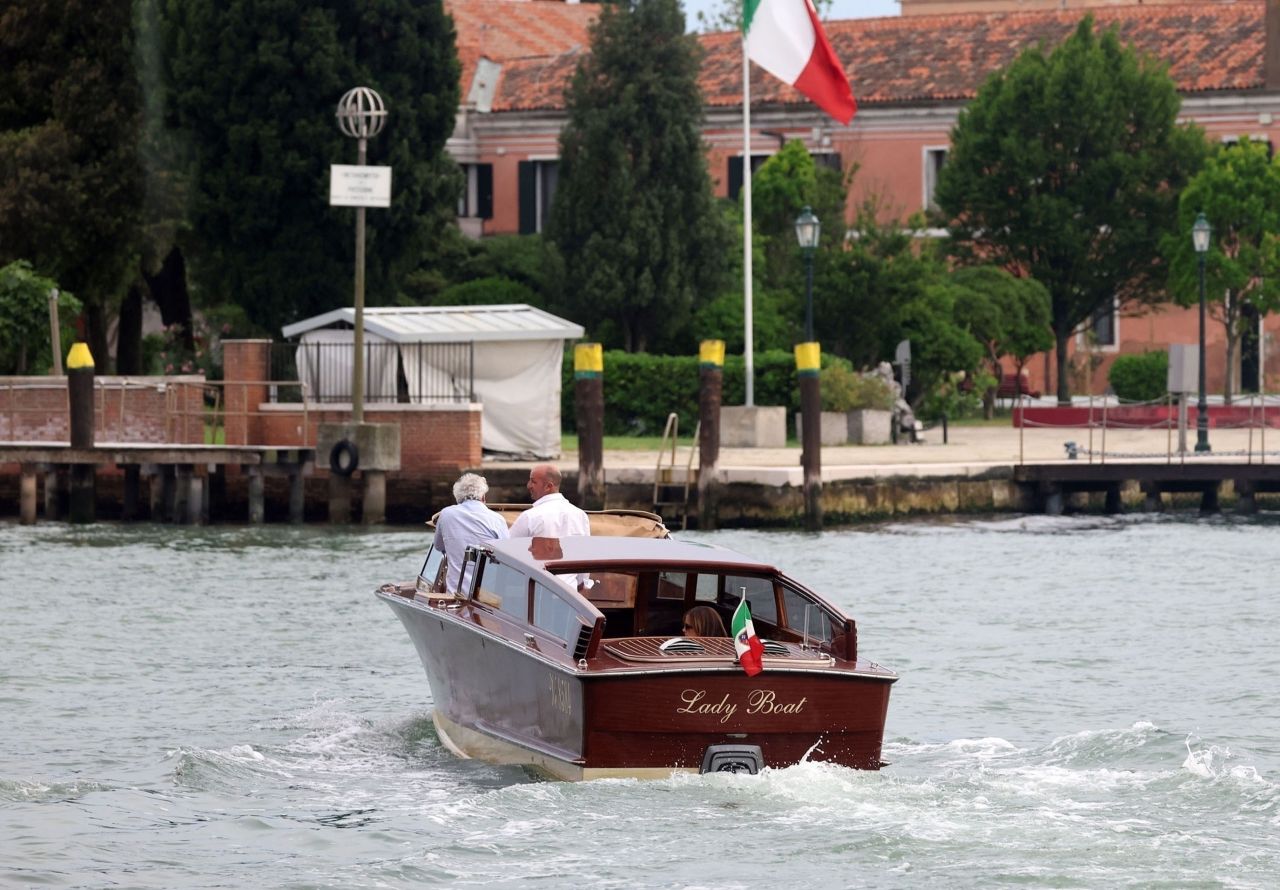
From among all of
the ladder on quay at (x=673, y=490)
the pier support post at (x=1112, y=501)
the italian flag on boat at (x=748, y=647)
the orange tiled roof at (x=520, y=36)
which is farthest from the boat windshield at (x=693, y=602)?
the orange tiled roof at (x=520, y=36)

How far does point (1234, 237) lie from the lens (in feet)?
160

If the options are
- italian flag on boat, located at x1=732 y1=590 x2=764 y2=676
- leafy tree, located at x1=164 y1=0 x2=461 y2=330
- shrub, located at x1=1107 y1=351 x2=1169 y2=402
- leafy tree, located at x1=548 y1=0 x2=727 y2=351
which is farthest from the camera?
shrub, located at x1=1107 y1=351 x2=1169 y2=402

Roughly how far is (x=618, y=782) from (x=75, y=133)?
30.9 meters

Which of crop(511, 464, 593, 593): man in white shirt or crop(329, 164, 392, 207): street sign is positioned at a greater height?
crop(329, 164, 392, 207): street sign

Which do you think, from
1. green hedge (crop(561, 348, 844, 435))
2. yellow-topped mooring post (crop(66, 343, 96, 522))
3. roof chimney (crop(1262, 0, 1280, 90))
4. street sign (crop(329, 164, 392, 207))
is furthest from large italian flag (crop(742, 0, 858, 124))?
roof chimney (crop(1262, 0, 1280, 90))

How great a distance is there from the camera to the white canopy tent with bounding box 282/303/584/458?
1420 inches

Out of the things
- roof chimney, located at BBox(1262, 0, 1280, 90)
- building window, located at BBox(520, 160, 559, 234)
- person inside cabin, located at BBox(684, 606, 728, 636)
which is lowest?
person inside cabin, located at BBox(684, 606, 728, 636)

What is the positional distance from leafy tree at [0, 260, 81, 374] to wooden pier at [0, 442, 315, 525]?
4151mm

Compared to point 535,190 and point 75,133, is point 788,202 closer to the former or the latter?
point 535,190

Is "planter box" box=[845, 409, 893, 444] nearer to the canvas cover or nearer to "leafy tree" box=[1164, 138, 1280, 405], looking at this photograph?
the canvas cover

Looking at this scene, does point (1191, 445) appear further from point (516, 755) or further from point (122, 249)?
point (516, 755)

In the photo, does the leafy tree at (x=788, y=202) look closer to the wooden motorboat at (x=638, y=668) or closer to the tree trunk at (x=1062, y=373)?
the tree trunk at (x=1062, y=373)

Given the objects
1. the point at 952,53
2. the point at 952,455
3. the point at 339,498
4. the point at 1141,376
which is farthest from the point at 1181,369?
the point at 952,53

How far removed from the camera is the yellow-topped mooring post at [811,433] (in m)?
32.6
